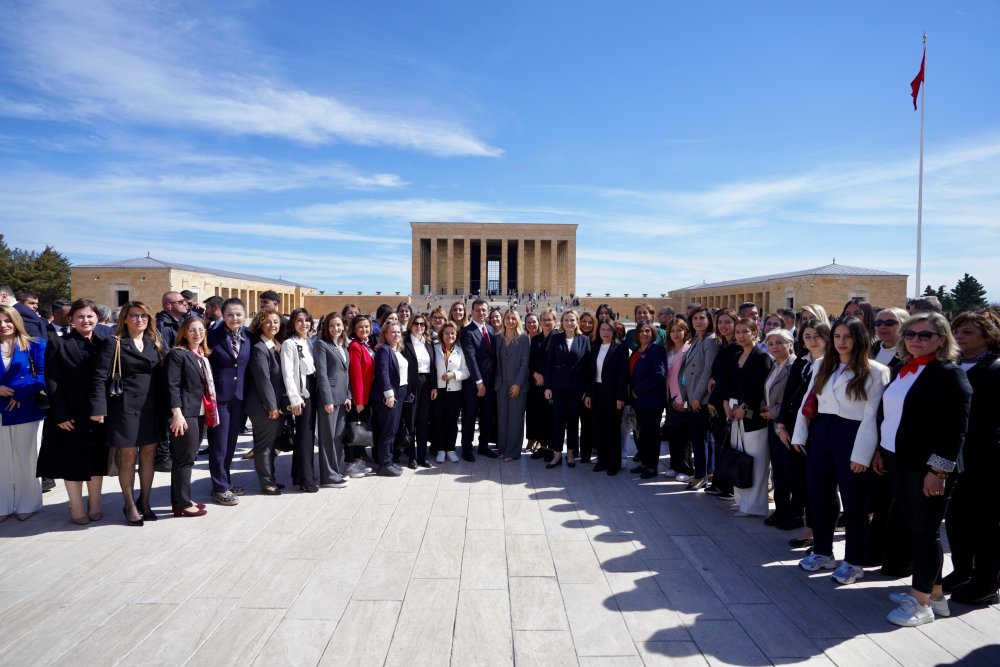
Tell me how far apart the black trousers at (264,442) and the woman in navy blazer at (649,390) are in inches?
166

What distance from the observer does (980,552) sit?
149 inches

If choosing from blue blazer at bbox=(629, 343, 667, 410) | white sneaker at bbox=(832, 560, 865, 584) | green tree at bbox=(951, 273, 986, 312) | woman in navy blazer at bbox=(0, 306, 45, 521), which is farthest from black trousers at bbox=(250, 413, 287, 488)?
green tree at bbox=(951, 273, 986, 312)

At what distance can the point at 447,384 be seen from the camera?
743cm

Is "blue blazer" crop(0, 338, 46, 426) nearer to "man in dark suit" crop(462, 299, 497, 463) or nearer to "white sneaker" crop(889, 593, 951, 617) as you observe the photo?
"man in dark suit" crop(462, 299, 497, 463)

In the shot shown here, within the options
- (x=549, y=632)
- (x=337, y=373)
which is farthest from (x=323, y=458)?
(x=549, y=632)

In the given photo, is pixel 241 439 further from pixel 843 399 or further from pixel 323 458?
pixel 843 399

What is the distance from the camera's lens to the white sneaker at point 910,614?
3.44 metres

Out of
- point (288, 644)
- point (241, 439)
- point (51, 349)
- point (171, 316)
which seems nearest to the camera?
point (288, 644)

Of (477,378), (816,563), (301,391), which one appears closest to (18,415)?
(301,391)

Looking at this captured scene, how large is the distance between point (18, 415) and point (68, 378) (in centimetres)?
73

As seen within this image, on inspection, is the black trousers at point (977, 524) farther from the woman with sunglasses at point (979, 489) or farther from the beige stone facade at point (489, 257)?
the beige stone facade at point (489, 257)

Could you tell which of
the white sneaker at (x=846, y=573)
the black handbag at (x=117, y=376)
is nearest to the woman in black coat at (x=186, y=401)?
the black handbag at (x=117, y=376)

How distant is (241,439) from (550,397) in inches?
204

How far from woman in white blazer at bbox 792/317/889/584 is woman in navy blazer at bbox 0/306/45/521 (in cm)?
694
